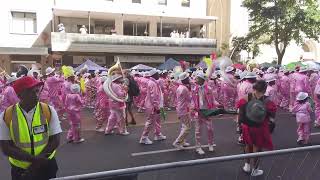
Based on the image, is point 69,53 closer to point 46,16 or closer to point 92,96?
point 46,16

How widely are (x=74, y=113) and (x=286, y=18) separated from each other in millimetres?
22086

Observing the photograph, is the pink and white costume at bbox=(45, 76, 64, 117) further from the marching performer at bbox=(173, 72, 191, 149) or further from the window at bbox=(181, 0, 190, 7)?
the window at bbox=(181, 0, 190, 7)

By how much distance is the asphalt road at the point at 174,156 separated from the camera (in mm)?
3615

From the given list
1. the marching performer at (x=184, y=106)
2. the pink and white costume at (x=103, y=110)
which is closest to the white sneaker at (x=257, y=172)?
the marching performer at (x=184, y=106)

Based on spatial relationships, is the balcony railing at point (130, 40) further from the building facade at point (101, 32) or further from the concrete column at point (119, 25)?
the concrete column at point (119, 25)

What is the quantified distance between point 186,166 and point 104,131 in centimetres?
868

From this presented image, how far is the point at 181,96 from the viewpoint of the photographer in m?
8.75

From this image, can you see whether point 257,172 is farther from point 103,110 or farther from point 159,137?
point 103,110

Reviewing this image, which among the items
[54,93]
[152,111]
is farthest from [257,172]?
[54,93]

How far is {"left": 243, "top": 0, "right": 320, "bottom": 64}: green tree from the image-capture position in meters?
28.0

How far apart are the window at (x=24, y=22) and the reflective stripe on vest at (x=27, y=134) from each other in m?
30.0

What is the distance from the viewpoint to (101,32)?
3494cm

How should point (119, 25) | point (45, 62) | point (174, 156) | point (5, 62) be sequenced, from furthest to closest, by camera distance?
point (119, 25)
point (45, 62)
point (5, 62)
point (174, 156)

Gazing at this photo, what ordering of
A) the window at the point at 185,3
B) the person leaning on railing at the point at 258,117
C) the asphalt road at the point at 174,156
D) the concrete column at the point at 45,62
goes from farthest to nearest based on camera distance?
1. the window at the point at 185,3
2. the concrete column at the point at 45,62
3. the person leaning on railing at the point at 258,117
4. the asphalt road at the point at 174,156
